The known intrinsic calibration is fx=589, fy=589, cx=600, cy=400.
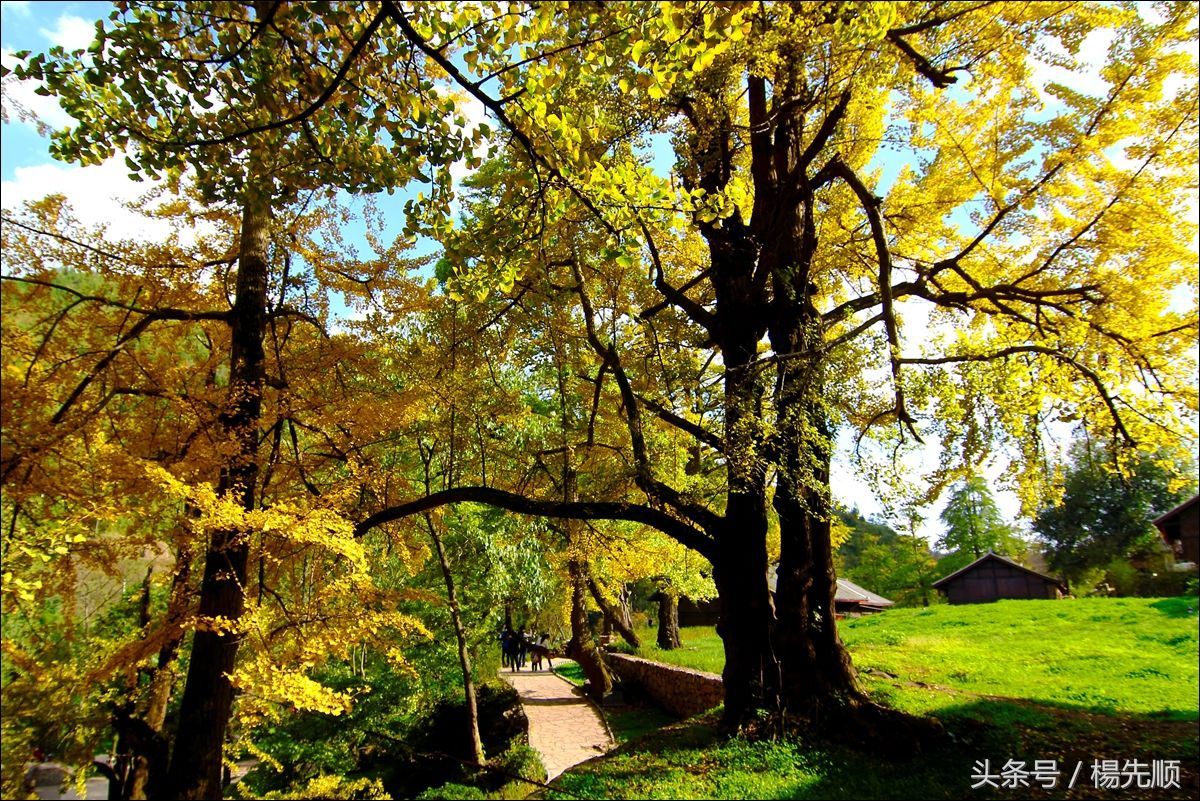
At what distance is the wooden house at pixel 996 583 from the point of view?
87.9 feet

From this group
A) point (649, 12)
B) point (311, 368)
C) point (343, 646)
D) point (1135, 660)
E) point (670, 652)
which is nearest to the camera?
point (649, 12)

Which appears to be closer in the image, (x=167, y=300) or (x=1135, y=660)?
(x=167, y=300)

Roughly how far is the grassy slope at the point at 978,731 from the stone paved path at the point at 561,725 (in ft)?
15.9

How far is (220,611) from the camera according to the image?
206 inches

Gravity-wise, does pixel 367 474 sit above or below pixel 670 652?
above

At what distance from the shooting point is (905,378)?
18.4ft

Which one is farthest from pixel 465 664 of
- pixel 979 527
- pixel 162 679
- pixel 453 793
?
pixel 979 527

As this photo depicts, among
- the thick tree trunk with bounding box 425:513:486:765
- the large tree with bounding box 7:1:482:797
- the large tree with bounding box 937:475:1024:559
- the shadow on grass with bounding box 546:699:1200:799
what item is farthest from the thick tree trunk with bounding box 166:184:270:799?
the large tree with bounding box 937:475:1024:559

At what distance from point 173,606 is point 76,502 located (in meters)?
2.08

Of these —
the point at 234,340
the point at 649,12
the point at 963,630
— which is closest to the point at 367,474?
the point at 234,340

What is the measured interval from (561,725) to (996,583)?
925 inches

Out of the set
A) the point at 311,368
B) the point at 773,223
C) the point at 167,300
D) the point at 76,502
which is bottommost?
the point at 76,502

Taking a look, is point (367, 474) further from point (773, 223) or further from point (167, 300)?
point (773, 223)

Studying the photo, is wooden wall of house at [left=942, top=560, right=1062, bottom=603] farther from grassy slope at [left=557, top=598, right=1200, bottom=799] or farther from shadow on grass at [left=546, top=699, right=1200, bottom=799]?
shadow on grass at [left=546, top=699, right=1200, bottom=799]
